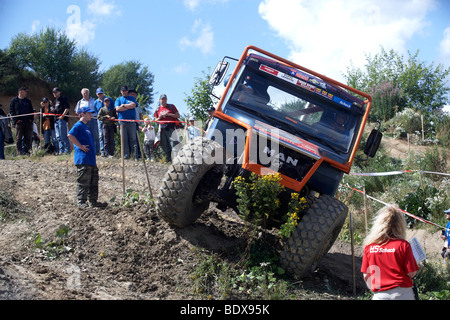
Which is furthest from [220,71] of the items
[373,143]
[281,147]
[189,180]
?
[373,143]

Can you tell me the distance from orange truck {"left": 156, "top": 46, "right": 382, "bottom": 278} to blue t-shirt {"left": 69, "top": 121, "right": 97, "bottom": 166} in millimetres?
2507

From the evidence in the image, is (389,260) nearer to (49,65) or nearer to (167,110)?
(167,110)

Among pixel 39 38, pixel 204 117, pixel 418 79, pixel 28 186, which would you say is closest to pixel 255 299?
pixel 28 186

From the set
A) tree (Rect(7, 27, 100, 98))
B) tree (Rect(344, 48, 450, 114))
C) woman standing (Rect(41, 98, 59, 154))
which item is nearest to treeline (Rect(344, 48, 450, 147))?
tree (Rect(344, 48, 450, 114))

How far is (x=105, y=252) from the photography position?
6.00 metres

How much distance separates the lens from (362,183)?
1262cm

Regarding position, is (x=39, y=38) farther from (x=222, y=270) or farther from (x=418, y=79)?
(x=222, y=270)

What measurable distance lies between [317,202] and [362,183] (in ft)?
23.7

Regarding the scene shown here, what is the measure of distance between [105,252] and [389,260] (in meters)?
3.59

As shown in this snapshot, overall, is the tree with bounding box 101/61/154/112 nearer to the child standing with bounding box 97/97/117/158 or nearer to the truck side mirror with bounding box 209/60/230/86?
the child standing with bounding box 97/97/117/158

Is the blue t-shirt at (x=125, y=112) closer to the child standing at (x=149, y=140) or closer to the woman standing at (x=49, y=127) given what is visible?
the child standing at (x=149, y=140)

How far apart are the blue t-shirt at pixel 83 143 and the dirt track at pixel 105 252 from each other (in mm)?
824

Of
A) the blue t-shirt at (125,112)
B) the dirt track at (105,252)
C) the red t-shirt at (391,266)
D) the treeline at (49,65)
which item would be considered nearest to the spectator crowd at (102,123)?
the blue t-shirt at (125,112)
